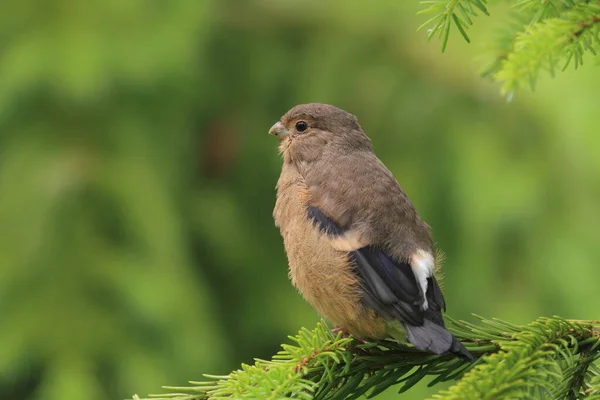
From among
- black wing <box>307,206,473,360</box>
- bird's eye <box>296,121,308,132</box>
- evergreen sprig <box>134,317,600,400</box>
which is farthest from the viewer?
bird's eye <box>296,121,308,132</box>

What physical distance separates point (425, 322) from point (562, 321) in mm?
433

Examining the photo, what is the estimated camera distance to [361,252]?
8.96 ft

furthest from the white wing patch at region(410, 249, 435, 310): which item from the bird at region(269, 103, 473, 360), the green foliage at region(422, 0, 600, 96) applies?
the green foliage at region(422, 0, 600, 96)

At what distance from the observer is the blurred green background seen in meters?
4.04

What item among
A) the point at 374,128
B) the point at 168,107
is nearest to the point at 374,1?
the point at 374,128

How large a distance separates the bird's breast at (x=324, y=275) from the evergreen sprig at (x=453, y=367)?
8 cm

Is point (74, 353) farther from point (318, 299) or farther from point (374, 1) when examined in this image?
point (374, 1)

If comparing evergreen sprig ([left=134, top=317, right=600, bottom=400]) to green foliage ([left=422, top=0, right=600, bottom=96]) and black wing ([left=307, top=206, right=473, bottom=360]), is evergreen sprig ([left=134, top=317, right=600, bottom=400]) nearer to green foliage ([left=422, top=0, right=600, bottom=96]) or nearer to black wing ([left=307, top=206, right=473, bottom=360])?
black wing ([left=307, top=206, right=473, bottom=360])

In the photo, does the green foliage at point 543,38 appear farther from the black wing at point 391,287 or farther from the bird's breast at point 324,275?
the bird's breast at point 324,275

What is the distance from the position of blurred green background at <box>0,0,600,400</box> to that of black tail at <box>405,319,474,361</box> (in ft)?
5.94

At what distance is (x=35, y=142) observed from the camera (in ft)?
13.9

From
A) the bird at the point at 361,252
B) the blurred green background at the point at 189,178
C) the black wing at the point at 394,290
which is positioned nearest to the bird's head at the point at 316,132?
the bird at the point at 361,252

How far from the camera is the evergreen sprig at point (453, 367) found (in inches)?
73.9

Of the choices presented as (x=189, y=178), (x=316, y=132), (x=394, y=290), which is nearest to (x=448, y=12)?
(x=394, y=290)
